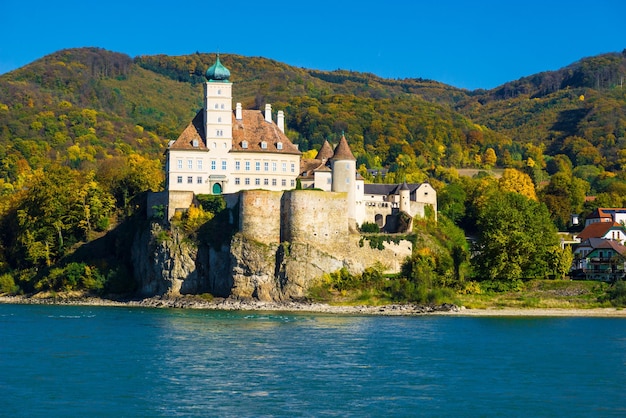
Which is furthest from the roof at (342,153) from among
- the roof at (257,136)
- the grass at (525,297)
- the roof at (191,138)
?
the roof at (191,138)

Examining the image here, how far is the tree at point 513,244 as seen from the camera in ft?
190

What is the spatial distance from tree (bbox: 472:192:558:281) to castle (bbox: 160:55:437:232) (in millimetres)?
5771

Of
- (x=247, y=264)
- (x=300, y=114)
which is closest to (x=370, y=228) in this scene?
(x=247, y=264)

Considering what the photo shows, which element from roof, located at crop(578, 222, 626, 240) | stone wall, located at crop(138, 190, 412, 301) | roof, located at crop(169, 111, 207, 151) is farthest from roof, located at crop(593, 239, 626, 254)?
roof, located at crop(169, 111, 207, 151)

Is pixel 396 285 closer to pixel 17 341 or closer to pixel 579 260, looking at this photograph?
pixel 579 260

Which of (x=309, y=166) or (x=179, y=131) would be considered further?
(x=179, y=131)

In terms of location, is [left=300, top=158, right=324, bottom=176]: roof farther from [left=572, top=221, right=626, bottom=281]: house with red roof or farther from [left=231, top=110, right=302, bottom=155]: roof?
[left=572, top=221, right=626, bottom=281]: house with red roof

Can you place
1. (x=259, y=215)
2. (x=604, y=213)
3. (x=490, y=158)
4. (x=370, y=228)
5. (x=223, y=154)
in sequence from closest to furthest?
(x=259, y=215) < (x=370, y=228) < (x=223, y=154) < (x=604, y=213) < (x=490, y=158)

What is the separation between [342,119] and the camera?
120 metres

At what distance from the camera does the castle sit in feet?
200

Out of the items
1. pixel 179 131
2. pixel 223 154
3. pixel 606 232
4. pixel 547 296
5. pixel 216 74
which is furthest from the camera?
pixel 179 131

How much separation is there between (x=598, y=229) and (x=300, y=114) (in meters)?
62.1

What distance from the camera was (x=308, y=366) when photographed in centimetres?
3572

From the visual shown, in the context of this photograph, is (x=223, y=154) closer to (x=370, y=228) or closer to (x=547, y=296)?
(x=370, y=228)
